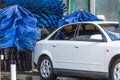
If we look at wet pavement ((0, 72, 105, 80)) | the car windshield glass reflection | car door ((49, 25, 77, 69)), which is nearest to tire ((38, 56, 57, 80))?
car door ((49, 25, 77, 69))

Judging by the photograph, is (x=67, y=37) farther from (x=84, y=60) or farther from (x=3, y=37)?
(x=3, y=37)

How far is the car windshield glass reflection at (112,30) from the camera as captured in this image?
12.5 m

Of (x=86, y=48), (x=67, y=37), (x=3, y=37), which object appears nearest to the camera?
(x=86, y=48)

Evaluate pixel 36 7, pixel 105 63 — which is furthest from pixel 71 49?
pixel 36 7

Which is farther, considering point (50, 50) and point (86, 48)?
point (50, 50)

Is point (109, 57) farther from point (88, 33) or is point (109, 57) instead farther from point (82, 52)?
point (88, 33)

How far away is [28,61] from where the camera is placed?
706 inches

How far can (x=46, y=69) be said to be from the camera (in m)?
14.4

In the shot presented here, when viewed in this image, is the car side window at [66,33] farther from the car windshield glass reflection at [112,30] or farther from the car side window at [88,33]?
the car windshield glass reflection at [112,30]

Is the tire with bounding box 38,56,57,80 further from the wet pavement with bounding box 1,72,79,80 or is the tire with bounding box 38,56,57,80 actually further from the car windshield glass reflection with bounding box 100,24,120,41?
the car windshield glass reflection with bounding box 100,24,120,41

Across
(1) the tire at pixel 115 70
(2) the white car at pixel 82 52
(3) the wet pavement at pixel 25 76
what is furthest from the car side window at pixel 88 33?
(3) the wet pavement at pixel 25 76

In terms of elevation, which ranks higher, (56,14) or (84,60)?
(56,14)

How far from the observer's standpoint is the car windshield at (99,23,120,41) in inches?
491

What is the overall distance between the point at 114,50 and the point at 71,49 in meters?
1.75
